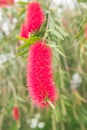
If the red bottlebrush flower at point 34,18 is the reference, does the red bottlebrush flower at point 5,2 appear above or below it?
below

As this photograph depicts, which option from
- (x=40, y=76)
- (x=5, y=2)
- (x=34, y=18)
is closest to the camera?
(x=40, y=76)

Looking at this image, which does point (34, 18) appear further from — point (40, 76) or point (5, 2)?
point (5, 2)

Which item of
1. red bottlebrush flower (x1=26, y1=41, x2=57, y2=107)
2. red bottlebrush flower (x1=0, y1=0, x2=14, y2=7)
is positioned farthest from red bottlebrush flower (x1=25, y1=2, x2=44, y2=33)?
red bottlebrush flower (x1=0, y1=0, x2=14, y2=7)

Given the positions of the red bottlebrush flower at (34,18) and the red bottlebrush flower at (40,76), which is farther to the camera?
the red bottlebrush flower at (34,18)

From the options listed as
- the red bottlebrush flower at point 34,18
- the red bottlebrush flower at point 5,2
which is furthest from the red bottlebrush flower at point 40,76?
the red bottlebrush flower at point 5,2

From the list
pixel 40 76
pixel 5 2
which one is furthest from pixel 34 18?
pixel 5 2

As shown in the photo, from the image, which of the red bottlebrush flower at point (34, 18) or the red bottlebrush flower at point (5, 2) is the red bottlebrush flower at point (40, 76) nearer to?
the red bottlebrush flower at point (34, 18)
